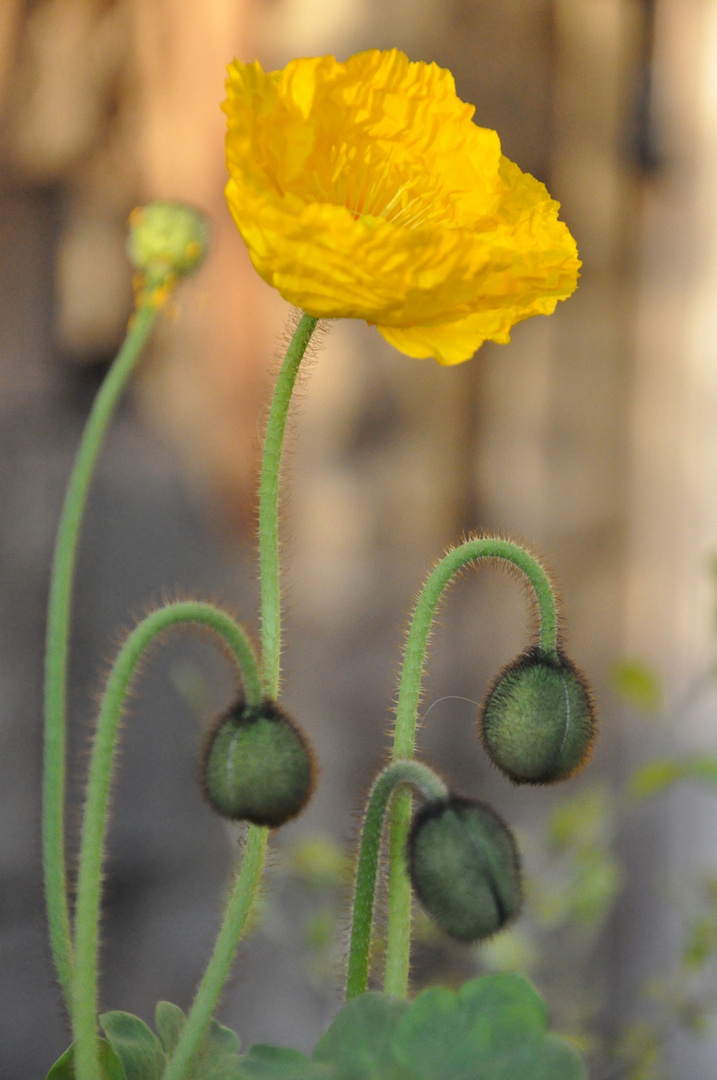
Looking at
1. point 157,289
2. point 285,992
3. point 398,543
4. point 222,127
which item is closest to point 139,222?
point 157,289

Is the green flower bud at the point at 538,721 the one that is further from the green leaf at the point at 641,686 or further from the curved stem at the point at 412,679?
the green leaf at the point at 641,686

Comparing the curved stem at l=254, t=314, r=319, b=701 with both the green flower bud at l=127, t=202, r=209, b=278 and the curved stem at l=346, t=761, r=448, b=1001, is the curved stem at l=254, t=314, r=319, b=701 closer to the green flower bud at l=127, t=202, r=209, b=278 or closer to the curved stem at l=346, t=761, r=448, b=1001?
the curved stem at l=346, t=761, r=448, b=1001

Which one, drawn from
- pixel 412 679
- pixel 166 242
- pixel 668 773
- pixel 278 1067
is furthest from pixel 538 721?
pixel 668 773

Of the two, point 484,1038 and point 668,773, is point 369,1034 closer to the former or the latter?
point 484,1038

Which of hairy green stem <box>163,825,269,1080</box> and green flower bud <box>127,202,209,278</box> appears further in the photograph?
green flower bud <box>127,202,209,278</box>

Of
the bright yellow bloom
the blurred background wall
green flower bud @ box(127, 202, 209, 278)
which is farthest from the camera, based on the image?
the blurred background wall

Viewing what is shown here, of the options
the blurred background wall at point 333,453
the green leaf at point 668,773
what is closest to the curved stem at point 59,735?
the blurred background wall at point 333,453

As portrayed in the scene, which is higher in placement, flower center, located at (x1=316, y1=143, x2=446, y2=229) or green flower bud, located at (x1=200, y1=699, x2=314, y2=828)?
flower center, located at (x1=316, y1=143, x2=446, y2=229)

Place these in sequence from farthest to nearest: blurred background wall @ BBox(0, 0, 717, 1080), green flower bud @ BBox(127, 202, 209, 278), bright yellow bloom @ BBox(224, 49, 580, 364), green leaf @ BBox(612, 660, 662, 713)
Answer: green leaf @ BBox(612, 660, 662, 713) < blurred background wall @ BBox(0, 0, 717, 1080) < green flower bud @ BBox(127, 202, 209, 278) < bright yellow bloom @ BBox(224, 49, 580, 364)

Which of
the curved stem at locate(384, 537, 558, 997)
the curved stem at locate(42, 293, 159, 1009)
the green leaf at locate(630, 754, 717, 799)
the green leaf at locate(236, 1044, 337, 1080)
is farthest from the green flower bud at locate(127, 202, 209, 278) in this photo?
the green leaf at locate(630, 754, 717, 799)
